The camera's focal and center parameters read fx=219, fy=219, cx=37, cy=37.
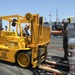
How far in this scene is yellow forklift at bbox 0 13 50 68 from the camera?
9867mm

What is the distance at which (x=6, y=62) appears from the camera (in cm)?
1102

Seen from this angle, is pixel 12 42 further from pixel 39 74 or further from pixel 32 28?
pixel 39 74

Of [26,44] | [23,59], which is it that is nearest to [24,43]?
[26,44]

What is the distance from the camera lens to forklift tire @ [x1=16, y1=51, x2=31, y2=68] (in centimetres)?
1003

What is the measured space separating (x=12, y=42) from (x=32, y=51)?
1.27 m

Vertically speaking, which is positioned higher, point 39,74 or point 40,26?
point 40,26

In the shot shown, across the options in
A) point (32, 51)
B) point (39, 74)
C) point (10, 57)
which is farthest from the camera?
point (10, 57)

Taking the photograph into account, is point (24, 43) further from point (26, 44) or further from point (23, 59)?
point (23, 59)

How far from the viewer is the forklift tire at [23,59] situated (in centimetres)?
1003

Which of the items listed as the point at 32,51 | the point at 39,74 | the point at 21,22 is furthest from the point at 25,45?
the point at 39,74

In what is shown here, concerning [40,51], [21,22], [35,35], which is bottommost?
[40,51]

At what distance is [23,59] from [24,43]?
2.48ft

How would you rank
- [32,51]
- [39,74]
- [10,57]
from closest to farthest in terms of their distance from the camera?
[39,74]
[32,51]
[10,57]

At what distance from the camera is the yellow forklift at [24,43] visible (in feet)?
32.4
